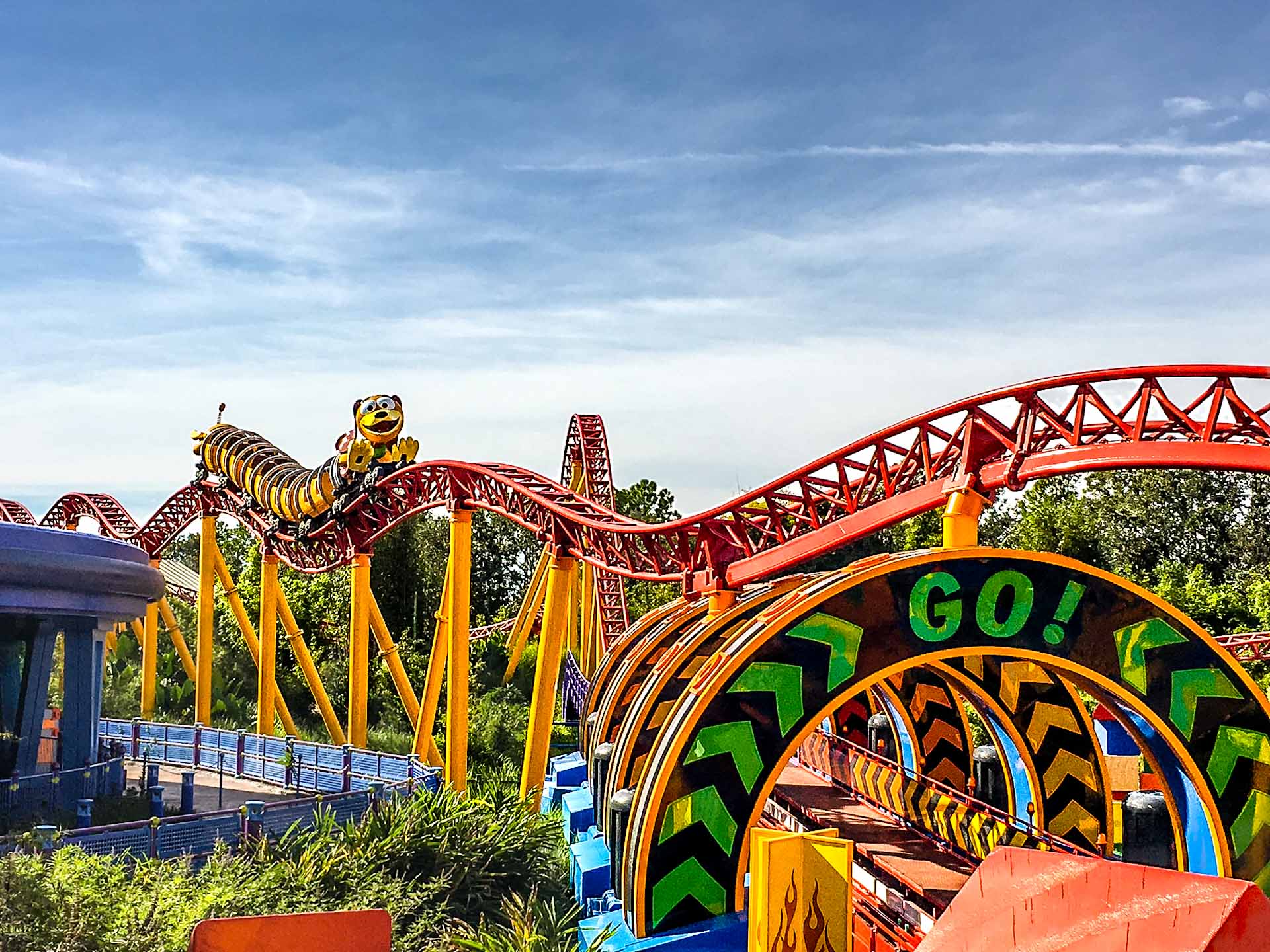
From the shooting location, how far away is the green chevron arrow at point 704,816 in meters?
9.56

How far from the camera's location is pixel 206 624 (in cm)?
2884

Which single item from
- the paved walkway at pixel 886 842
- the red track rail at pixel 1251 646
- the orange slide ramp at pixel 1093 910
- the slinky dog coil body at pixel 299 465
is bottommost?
the paved walkway at pixel 886 842

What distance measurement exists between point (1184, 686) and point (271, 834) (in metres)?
9.82

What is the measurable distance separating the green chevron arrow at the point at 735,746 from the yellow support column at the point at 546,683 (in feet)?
32.9

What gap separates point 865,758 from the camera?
669 inches

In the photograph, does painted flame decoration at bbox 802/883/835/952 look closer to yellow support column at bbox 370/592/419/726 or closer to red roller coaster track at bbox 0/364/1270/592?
red roller coaster track at bbox 0/364/1270/592

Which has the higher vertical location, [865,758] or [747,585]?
[747,585]

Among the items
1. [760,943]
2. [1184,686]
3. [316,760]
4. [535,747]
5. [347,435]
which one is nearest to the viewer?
[760,943]

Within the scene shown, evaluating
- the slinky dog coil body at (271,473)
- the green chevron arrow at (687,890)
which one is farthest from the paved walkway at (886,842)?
the slinky dog coil body at (271,473)

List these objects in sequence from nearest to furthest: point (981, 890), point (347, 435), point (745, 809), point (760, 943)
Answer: point (981, 890) → point (760, 943) → point (745, 809) → point (347, 435)

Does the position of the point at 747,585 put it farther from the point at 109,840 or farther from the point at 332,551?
the point at 332,551

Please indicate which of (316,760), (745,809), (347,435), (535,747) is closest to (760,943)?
(745,809)

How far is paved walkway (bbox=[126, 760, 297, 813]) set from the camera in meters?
18.6

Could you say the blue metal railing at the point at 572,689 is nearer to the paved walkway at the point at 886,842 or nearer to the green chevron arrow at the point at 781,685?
the paved walkway at the point at 886,842
